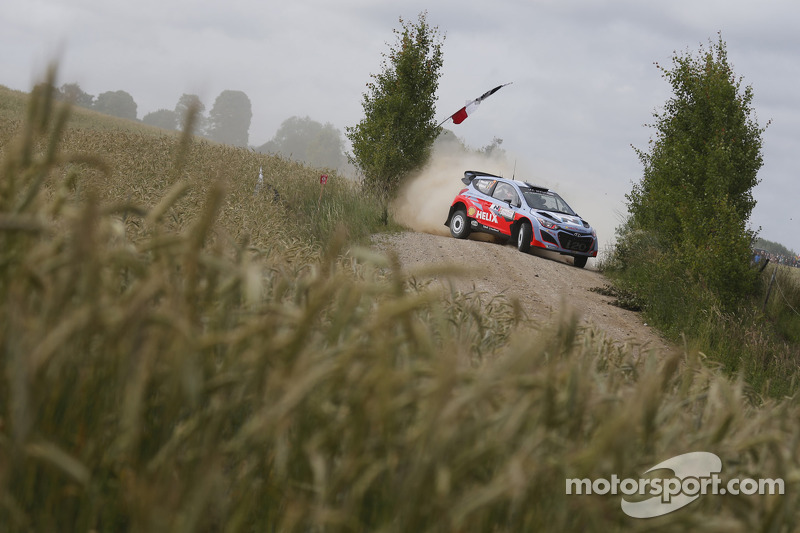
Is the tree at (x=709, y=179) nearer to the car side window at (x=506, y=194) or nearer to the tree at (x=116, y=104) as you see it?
the car side window at (x=506, y=194)

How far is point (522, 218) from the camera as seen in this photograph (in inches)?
717

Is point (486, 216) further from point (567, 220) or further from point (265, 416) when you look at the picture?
point (265, 416)

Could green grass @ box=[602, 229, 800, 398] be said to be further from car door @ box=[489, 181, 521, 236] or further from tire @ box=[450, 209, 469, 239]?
tire @ box=[450, 209, 469, 239]

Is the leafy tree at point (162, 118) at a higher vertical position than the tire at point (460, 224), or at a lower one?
higher

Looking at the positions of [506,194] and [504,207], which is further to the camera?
[506,194]

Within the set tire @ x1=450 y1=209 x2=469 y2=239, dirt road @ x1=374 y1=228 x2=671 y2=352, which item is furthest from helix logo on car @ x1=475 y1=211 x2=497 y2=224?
dirt road @ x1=374 y1=228 x2=671 y2=352

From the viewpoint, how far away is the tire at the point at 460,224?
1933 cm

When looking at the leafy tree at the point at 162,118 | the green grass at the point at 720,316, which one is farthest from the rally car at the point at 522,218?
the leafy tree at the point at 162,118

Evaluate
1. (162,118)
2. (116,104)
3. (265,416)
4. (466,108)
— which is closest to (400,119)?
(466,108)

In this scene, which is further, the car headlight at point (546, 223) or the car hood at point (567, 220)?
the car hood at point (567, 220)

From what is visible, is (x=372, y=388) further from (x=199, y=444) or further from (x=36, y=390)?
(x=36, y=390)

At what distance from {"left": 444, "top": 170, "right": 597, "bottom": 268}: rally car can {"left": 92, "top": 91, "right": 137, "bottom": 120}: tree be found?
158993 millimetres

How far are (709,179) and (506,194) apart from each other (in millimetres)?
4963

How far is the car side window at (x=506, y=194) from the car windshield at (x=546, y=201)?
259 mm
